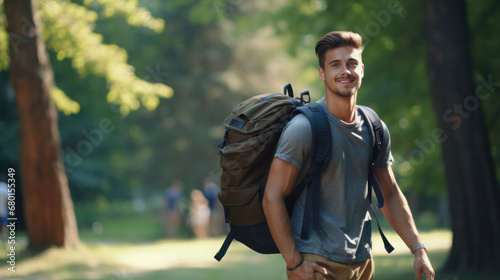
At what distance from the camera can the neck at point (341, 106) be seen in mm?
3865

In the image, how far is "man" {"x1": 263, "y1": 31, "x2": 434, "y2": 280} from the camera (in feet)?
12.0

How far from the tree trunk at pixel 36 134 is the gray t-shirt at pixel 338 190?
34.9 ft

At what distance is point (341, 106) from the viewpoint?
152 inches

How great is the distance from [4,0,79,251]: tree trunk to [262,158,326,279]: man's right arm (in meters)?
10.8

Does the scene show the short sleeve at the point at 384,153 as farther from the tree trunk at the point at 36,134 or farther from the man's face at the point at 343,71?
the tree trunk at the point at 36,134

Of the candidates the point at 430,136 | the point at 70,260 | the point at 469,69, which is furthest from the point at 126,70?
the point at 469,69

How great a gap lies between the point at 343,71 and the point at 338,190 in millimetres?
637

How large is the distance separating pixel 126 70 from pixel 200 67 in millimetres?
19327

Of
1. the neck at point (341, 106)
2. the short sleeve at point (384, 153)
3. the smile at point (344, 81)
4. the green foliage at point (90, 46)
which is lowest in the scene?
the short sleeve at point (384, 153)

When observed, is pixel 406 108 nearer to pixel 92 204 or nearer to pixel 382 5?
pixel 382 5

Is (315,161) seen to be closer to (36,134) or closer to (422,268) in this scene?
(422,268)

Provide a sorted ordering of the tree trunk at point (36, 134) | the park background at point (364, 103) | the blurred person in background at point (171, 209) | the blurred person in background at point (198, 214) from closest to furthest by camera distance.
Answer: the park background at point (364, 103) < the tree trunk at point (36, 134) < the blurred person in background at point (198, 214) < the blurred person in background at point (171, 209)

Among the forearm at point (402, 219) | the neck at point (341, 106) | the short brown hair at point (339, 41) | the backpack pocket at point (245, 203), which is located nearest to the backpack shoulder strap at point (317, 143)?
the neck at point (341, 106)

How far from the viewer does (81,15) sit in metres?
14.8
